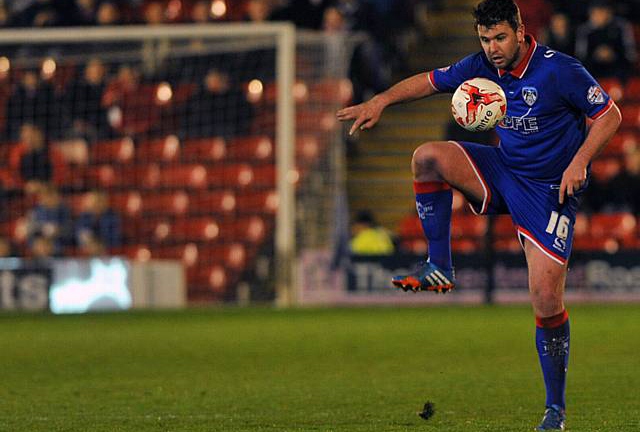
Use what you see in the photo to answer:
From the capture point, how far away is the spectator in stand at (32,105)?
1888cm

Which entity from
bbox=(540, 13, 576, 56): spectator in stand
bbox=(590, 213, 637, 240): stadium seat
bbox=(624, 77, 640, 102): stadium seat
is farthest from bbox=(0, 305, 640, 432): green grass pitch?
bbox=(624, 77, 640, 102): stadium seat

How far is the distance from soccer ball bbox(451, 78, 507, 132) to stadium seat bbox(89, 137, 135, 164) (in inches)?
504

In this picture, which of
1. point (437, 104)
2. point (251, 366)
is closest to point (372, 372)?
point (251, 366)

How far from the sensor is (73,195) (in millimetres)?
18875

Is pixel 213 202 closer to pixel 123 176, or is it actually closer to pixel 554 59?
pixel 123 176

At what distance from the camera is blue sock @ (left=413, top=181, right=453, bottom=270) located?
6672 mm

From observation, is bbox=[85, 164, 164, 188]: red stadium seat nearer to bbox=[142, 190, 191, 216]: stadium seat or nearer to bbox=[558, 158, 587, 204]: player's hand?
bbox=[142, 190, 191, 216]: stadium seat

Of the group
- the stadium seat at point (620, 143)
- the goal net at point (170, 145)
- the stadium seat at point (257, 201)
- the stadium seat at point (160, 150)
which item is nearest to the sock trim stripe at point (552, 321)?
the goal net at point (170, 145)

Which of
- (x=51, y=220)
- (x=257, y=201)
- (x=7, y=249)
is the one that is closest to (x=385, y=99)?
(x=257, y=201)

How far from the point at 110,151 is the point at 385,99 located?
41.4ft

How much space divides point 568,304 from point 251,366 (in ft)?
27.8

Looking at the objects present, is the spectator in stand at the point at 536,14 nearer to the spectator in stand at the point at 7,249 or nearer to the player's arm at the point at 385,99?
the spectator in stand at the point at 7,249

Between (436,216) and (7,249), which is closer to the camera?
(436,216)

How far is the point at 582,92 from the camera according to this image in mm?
6051
